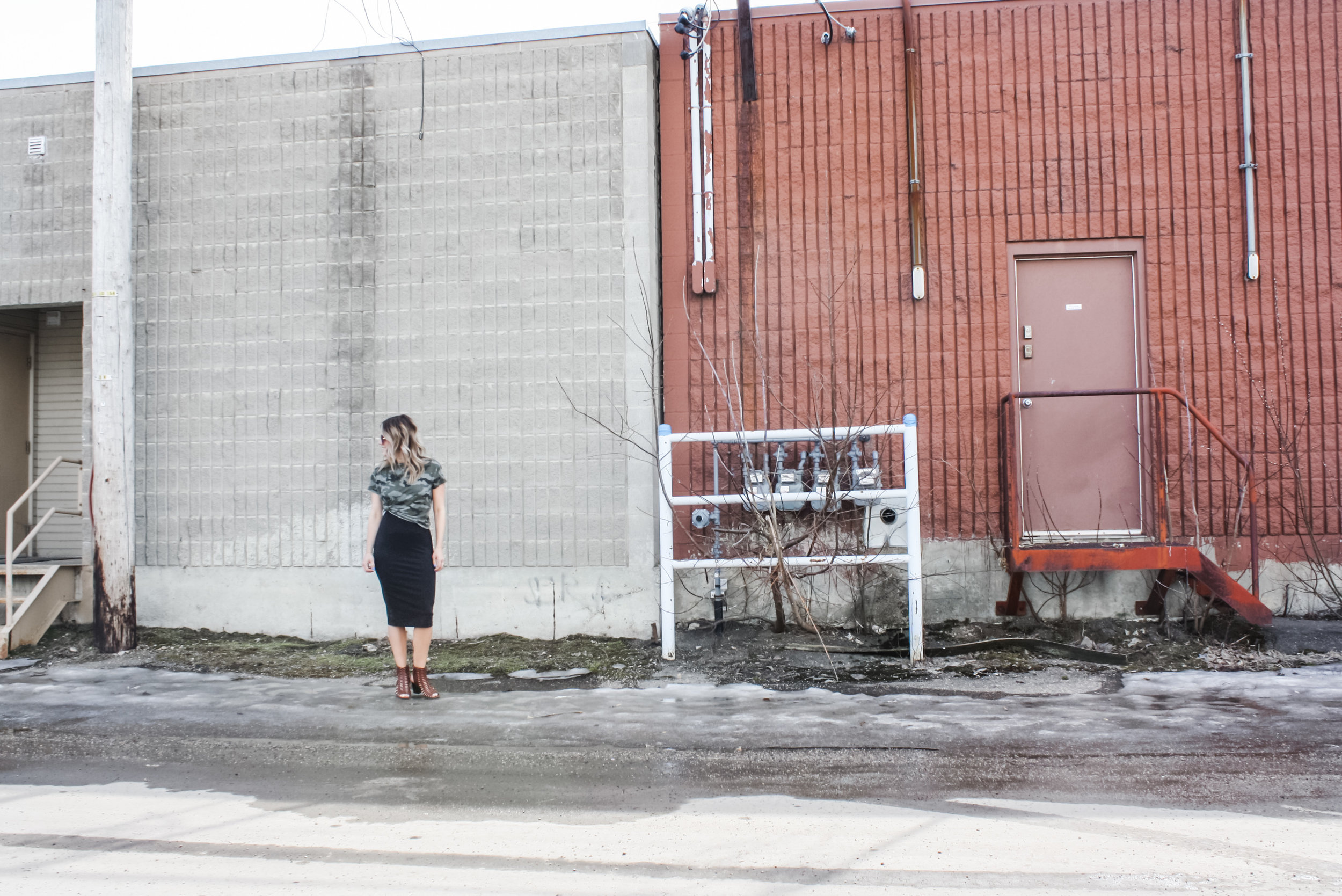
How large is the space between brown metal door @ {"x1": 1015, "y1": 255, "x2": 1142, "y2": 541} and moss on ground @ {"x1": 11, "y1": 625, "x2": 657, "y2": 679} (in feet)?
11.4

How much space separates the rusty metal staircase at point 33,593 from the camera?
24.1ft

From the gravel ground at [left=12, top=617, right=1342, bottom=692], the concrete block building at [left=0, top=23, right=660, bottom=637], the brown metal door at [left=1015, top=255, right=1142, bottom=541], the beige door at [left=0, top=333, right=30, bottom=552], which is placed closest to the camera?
the gravel ground at [left=12, top=617, right=1342, bottom=692]

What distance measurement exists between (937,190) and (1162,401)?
2.38 metres

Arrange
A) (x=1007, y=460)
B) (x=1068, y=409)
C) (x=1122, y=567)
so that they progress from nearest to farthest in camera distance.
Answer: (x=1122, y=567), (x=1007, y=460), (x=1068, y=409)

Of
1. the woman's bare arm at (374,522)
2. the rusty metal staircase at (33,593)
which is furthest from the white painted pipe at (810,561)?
the rusty metal staircase at (33,593)

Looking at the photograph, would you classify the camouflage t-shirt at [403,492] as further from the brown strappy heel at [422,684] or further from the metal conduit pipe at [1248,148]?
the metal conduit pipe at [1248,148]

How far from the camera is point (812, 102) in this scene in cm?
777

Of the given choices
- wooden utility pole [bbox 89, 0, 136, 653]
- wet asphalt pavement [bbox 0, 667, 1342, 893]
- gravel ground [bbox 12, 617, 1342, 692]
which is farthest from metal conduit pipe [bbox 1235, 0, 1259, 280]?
wooden utility pole [bbox 89, 0, 136, 653]

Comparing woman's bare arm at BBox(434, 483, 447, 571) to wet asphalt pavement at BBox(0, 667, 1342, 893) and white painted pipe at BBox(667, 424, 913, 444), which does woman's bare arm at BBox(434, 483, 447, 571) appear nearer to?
wet asphalt pavement at BBox(0, 667, 1342, 893)

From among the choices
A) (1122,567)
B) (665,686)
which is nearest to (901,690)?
(665,686)

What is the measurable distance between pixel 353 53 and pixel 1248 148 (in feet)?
24.3

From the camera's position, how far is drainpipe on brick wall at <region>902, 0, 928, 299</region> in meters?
7.54

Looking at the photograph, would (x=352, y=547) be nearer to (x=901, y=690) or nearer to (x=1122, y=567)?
(x=901, y=690)

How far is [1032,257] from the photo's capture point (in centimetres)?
761
